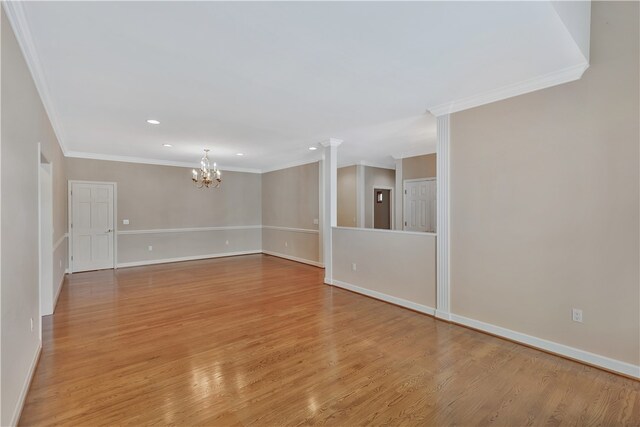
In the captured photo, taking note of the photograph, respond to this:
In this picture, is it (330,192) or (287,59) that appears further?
(330,192)

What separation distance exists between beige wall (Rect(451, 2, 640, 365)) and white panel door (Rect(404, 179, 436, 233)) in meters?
3.07

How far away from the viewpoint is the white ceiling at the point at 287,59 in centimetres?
195

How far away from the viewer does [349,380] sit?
8.17ft

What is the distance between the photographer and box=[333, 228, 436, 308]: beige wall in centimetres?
406

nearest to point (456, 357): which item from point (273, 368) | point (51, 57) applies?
point (273, 368)

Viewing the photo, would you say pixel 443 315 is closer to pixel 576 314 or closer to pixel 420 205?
pixel 576 314

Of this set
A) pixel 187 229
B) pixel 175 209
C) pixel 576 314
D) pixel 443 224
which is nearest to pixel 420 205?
pixel 443 224

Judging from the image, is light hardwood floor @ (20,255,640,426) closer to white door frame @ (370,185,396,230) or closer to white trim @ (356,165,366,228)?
white trim @ (356,165,366,228)

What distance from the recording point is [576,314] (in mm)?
2836

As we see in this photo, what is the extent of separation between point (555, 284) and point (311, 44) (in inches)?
123

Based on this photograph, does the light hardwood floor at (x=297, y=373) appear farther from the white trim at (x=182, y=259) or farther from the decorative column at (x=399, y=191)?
the decorative column at (x=399, y=191)

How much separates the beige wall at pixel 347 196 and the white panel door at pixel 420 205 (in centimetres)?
160

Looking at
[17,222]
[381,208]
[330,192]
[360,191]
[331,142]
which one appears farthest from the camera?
[381,208]

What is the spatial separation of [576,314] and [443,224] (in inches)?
59.4
